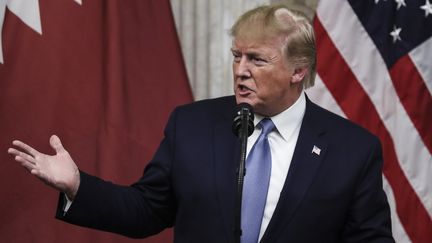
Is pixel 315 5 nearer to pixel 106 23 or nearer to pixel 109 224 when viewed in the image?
pixel 106 23

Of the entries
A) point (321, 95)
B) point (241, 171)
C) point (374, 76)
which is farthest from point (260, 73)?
point (374, 76)

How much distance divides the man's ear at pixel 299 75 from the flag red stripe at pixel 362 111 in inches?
43.6

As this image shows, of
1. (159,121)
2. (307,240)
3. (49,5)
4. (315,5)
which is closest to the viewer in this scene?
(307,240)

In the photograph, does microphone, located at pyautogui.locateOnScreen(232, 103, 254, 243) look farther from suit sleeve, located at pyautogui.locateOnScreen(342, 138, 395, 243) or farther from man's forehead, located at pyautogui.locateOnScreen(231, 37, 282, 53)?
suit sleeve, located at pyautogui.locateOnScreen(342, 138, 395, 243)

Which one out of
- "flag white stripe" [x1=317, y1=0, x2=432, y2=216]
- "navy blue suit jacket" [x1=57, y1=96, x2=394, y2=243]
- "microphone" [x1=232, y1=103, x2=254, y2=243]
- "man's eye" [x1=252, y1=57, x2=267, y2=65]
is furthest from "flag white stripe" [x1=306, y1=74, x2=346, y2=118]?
"microphone" [x1=232, y1=103, x2=254, y2=243]

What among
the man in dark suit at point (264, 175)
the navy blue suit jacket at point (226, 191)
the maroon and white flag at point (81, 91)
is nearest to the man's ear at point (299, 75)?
the man in dark suit at point (264, 175)

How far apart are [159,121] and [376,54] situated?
1.05 meters

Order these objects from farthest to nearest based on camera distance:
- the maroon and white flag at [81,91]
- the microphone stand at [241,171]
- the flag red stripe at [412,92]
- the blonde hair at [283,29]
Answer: the flag red stripe at [412,92], the maroon and white flag at [81,91], the blonde hair at [283,29], the microphone stand at [241,171]

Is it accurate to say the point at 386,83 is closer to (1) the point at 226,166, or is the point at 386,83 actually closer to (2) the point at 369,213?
(2) the point at 369,213

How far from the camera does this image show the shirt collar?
2836 millimetres

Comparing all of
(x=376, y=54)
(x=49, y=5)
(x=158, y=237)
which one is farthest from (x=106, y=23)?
(x=376, y=54)

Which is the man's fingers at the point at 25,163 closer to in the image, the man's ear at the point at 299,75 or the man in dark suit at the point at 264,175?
the man in dark suit at the point at 264,175

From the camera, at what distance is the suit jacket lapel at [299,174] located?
2.68 meters

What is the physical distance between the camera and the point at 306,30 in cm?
286
